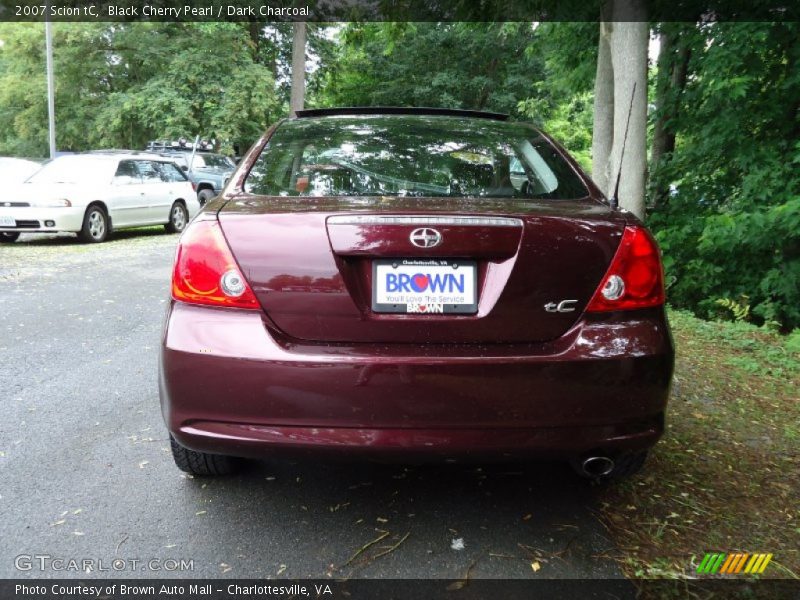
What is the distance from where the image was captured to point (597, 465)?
2.41 m

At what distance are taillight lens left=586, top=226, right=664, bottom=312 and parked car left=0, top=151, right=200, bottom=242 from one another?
10541mm

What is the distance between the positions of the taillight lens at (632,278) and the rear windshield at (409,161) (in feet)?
1.37

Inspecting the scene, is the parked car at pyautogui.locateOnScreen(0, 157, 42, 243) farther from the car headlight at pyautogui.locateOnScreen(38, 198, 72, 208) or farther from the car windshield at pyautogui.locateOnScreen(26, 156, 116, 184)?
the car headlight at pyautogui.locateOnScreen(38, 198, 72, 208)

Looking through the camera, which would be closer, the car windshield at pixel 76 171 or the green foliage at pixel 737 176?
the green foliage at pixel 737 176

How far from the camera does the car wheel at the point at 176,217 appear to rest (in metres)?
13.7

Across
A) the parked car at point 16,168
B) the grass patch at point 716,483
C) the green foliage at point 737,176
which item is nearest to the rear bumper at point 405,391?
the grass patch at point 716,483

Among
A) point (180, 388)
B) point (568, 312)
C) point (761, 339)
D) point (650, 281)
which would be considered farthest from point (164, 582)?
point (761, 339)

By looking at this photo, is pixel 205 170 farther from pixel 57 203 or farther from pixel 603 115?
pixel 603 115

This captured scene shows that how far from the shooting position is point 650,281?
7.55 ft

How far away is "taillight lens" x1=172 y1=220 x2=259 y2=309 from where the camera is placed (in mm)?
2186

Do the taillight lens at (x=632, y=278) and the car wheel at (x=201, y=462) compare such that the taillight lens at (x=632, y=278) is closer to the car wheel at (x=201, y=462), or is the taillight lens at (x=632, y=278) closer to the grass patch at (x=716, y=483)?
the grass patch at (x=716, y=483)

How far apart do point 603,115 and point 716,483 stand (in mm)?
6210

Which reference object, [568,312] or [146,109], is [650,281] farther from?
[146,109]

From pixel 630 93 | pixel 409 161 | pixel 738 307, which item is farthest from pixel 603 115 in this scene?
pixel 409 161
